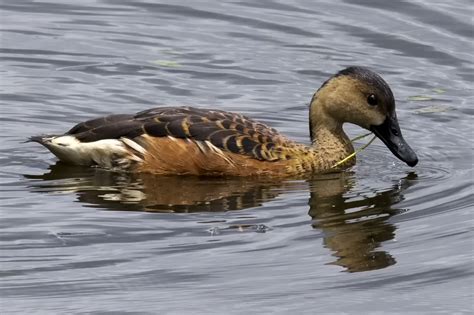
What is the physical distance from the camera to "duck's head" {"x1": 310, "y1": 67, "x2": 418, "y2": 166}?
554 inches

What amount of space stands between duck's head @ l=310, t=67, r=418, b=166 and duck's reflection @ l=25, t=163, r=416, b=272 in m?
0.56

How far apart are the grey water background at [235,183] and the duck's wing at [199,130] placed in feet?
1.14

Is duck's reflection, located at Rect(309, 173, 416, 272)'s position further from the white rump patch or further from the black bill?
the white rump patch

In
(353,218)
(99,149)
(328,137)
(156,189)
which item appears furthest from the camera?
(328,137)

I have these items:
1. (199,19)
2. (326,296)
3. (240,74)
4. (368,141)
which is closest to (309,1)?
(199,19)

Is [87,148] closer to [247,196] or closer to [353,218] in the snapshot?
[247,196]

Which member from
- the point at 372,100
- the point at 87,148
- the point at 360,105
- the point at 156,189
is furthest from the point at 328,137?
the point at 87,148

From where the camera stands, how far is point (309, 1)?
19031 mm

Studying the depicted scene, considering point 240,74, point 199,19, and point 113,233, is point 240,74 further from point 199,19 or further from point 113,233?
point 113,233

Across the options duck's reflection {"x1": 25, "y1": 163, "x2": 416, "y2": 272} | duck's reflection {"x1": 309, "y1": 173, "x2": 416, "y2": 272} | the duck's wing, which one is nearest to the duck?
the duck's wing

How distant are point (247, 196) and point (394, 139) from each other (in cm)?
189

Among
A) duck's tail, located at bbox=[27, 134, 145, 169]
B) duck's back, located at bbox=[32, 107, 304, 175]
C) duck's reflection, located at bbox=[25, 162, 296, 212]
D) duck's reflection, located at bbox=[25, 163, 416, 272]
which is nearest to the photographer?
duck's reflection, located at bbox=[25, 163, 416, 272]

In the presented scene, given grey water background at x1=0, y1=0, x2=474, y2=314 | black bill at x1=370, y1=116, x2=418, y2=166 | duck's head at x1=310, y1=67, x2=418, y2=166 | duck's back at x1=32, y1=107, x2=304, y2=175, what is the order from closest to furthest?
1. grey water background at x1=0, y1=0, x2=474, y2=314
2. duck's back at x1=32, y1=107, x2=304, y2=175
3. black bill at x1=370, y1=116, x2=418, y2=166
4. duck's head at x1=310, y1=67, x2=418, y2=166

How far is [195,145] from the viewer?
44.5 feet
